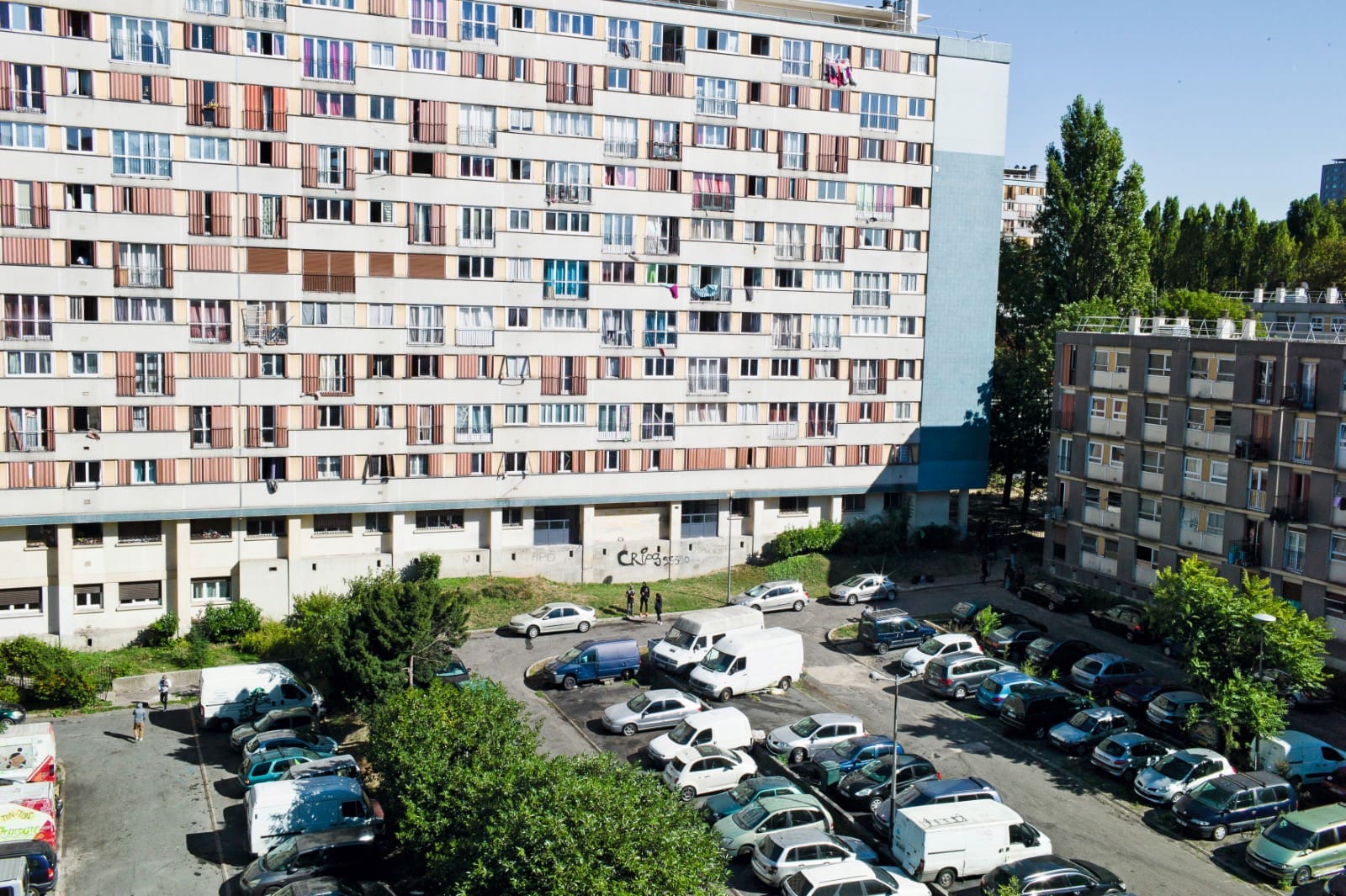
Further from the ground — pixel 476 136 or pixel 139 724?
pixel 476 136

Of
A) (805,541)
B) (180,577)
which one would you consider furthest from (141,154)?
(805,541)

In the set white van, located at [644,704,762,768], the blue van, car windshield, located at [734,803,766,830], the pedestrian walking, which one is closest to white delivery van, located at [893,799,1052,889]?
car windshield, located at [734,803,766,830]

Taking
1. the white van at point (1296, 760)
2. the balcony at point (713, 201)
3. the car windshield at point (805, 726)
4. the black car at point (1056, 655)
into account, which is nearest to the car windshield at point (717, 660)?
the car windshield at point (805, 726)

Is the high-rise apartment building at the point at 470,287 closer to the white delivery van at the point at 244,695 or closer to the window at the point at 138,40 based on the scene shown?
the window at the point at 138,40

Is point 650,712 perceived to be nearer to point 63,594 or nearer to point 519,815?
point 519,815

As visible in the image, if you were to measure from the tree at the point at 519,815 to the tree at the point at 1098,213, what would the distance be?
6183 centimetres

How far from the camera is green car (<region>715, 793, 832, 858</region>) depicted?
107ft

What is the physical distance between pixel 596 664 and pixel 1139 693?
21294mm

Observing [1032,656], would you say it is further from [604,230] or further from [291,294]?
[291,294]

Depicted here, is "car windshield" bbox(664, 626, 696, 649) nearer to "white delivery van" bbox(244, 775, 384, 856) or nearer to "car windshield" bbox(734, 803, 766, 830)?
"car windshield" bbox(734, 803, 766, 830)

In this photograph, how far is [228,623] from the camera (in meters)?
55.6

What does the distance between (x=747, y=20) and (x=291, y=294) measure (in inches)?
1116

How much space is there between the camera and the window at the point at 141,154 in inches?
2138

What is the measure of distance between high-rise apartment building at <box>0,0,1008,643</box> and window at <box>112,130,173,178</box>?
12 cm
